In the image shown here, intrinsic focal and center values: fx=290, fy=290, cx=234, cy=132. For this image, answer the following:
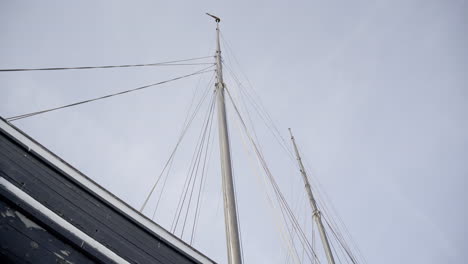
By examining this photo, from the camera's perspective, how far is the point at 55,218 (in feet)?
6.60

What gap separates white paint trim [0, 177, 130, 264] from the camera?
1935 mm

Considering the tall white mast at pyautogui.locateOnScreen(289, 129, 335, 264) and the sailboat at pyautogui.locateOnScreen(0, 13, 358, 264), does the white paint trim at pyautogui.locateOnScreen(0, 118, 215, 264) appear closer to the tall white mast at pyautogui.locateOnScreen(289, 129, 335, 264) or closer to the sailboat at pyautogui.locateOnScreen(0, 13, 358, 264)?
the sailboat at pyautogui.locateOnScreen(0, 13, 358, 264)

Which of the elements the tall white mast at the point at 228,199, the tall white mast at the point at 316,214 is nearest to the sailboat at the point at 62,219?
the tall white mast at the point at 228,199

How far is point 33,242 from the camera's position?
179 cm

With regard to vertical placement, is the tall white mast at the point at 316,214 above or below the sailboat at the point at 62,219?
above

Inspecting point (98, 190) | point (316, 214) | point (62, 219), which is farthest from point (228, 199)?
point (316, 214)

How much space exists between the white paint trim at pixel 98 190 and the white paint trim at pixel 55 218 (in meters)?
0.63

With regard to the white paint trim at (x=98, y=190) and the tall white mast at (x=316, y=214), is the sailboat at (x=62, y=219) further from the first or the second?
the tall white mast at (x=316, y=214)

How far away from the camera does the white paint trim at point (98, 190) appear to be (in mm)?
2596

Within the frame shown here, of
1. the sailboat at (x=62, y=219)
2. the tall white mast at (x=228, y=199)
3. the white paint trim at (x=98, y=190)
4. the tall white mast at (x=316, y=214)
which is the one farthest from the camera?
the tall white mast at (x=316, y=214)

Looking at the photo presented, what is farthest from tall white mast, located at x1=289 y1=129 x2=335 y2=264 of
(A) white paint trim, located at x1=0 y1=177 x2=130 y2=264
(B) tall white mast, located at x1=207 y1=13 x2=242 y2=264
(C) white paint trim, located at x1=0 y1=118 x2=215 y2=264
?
(A) white paint trim, located at x1=0 y1=177 x2=130 y2=264

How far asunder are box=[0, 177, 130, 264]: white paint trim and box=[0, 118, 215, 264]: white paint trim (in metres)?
0.63

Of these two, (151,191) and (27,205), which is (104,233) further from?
(151,191)

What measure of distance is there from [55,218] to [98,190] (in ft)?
2.41
